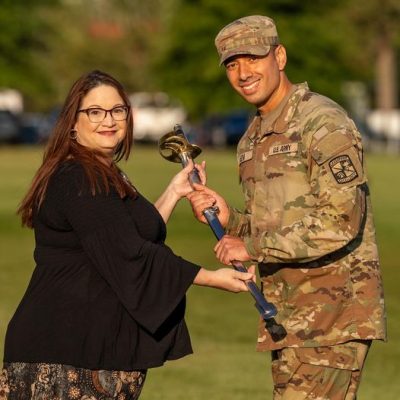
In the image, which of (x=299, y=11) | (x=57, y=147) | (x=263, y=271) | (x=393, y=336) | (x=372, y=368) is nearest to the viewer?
(x=57, y=147)

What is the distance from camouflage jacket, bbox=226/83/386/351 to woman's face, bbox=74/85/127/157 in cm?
62

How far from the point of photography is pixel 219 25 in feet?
261

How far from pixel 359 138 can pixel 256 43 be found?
53cm

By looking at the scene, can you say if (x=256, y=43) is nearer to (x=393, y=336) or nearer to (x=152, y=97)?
(x=393, y=336)

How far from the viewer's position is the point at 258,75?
577 cm

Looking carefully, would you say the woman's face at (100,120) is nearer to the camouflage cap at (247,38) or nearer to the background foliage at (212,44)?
the camouflage cap at (247,38)

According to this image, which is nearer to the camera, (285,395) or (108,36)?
(285,395)

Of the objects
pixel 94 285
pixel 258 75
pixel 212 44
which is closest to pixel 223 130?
pixel 212 44

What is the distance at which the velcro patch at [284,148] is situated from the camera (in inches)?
223

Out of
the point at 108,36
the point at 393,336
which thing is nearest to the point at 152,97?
the point at 108,36

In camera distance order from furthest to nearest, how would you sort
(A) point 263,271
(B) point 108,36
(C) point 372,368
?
1. (B) point 108,36
2. (C) point 372,368
3. (A) point 263,271

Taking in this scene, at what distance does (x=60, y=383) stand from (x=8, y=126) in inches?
2691

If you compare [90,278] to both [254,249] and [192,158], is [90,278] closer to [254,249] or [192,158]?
[254,249]

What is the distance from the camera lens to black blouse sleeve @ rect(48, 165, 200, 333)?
527 centimetres
